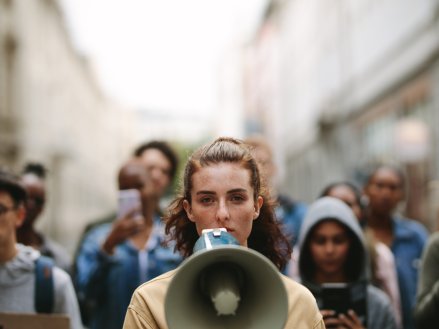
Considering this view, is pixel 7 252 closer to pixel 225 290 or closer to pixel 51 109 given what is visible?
pixel 225 290

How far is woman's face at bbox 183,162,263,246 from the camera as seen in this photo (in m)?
2.78

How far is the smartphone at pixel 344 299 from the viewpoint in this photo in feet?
14.2

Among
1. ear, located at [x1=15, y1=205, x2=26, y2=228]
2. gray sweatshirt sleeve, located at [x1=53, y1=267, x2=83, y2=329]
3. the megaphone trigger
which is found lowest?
gray sweatshirt sleeve, located at [x1=53, y1=267, x2=83, y2=329]

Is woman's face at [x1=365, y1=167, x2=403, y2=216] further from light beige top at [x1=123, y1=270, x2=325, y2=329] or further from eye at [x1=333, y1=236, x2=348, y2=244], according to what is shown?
light beige top at [x1=123, y1=270, x2=325, y2=329]

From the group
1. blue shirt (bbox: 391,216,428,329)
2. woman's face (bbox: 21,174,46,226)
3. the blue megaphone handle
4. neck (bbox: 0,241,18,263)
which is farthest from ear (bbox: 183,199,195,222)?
blue shirt (bbox: 391,216,428,329)

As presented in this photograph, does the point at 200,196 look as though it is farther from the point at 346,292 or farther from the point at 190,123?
the point at 190,123

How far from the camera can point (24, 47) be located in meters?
29.2

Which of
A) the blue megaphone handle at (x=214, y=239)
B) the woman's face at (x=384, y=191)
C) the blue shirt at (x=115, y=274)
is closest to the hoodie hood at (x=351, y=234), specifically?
the blue shirt at (x=115, y=274)

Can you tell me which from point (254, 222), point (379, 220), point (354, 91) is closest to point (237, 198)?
point (254, 222)

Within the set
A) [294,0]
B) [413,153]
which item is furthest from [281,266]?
[294,0]

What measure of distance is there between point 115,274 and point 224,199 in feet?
8.87

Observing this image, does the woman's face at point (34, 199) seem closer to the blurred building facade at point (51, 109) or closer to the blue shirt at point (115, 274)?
the blue shirt at point (115, 274)

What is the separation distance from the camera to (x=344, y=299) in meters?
4.39

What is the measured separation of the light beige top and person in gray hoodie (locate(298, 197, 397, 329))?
1891 millimetres
